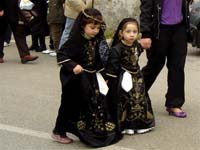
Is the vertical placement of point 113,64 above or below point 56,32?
above

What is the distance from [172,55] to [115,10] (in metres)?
5.61

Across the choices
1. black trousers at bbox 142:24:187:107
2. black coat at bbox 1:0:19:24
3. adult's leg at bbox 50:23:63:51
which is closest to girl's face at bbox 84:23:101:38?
black trousers at bbox 142:24:187:107

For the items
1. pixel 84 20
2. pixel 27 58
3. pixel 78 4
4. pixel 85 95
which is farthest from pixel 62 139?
pixel 27 58

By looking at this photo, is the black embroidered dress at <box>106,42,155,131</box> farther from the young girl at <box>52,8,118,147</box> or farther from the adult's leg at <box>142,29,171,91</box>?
the adult's leg at <box>142,29,171,91</box>

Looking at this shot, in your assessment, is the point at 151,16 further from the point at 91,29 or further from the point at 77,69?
the point at 77,69

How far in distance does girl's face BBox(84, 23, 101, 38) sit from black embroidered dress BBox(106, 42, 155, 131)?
1.03 feet

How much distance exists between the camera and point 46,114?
5891 mm

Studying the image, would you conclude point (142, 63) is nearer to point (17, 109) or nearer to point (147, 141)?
point (17, 109)

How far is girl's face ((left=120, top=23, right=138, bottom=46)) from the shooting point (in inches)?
200

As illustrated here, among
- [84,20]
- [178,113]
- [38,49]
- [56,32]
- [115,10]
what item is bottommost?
[38,49]

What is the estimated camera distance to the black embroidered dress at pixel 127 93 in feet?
16.5

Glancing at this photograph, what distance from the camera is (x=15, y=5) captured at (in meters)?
8.75

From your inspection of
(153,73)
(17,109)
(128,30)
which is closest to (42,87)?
A: (17,109)

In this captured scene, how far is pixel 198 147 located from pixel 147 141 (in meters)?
0.48
